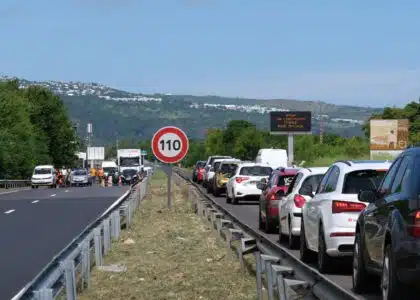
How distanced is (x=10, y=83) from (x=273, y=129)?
49.2 metres

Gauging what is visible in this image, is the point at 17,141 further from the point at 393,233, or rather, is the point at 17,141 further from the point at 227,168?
the point at 393,233

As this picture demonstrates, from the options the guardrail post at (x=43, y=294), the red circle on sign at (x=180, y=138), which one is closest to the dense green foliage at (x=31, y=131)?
the red circle on sign at (x=180, y=138)

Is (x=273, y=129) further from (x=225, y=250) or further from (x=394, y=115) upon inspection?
(x=225, y=250)

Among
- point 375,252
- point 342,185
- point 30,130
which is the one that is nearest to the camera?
point 375,252

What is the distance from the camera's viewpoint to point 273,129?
94.3 metres

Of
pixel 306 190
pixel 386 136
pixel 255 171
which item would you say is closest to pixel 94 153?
pixel 386 136

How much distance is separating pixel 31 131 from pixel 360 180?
356 ft

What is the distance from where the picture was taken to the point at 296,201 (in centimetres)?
1828

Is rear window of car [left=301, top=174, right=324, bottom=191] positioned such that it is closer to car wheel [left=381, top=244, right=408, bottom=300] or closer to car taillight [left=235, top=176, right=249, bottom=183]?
car wheel [left=381, top=244, right=408, bottom=300]

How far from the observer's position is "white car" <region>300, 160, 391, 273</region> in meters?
13.6

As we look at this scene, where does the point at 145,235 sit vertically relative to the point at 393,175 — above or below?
below

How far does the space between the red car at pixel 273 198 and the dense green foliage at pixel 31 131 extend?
69.0 m

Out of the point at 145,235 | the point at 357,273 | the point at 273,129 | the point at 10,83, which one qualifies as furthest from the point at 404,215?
the point at 10,83

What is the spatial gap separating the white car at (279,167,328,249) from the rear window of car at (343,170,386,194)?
3.53 metres
